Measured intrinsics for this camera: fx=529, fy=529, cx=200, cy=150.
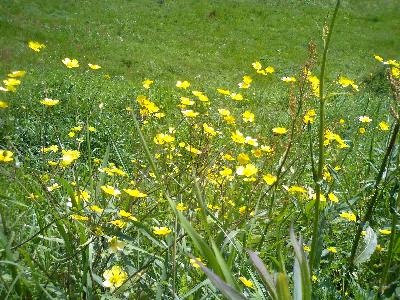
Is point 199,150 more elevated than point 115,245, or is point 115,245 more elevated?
point 115,245

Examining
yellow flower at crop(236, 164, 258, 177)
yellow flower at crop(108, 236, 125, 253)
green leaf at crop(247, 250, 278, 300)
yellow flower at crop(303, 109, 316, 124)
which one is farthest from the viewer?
yellow flower at crop(303, 109, 316, 124)

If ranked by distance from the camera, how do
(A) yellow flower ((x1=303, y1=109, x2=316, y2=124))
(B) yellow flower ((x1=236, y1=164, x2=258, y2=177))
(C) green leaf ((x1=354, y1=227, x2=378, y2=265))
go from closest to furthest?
(C) green leaf ((x1=354, y1=227, x2=378, y2=265))
(B) yellow flower ((x1=236, y1=164, x2=258, y2=177))
(A) yellow flower ((x1=303, y1=109, x2=316, y2=124))

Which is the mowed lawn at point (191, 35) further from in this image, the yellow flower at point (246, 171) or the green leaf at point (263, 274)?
the green leaf at point (263, 274)

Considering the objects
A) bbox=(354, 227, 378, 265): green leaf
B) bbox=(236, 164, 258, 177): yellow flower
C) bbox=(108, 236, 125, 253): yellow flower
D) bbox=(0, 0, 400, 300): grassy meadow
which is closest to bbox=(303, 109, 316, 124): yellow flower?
bbox=(0, 0, 400, 300): grassy meadow

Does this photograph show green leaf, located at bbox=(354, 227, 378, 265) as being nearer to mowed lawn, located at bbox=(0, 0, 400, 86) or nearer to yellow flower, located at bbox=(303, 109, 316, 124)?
yellow flower, located at bbox=(303, 109, 316, 124)

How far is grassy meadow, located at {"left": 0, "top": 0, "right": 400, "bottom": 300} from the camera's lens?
1.67m

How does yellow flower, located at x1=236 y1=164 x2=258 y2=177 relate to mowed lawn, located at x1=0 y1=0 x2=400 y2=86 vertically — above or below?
above

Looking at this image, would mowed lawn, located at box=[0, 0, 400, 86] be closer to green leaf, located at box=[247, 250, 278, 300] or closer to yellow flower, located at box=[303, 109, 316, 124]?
yellow flower, located at box=[303, 109, 316, 124]

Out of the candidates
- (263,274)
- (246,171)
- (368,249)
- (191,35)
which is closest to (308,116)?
(246,171)

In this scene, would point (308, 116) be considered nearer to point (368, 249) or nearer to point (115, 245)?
point (368, 249)

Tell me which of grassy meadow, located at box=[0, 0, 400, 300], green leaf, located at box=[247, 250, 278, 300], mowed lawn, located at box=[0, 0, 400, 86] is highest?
green leaf, located at box=[247, 250, 278, 300]

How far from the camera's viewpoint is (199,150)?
258 cm

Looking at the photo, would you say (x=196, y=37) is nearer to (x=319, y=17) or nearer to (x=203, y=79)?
(x=203, y=79)

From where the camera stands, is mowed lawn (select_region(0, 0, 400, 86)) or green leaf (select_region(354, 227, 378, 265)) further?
mowed lawn (select_region(0, 0, 400, 86))
